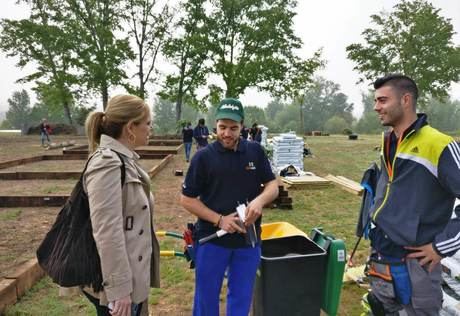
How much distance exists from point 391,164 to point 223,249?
1.33m

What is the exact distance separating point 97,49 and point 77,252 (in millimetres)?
29560

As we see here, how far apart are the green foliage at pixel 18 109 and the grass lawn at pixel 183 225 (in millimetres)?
72319

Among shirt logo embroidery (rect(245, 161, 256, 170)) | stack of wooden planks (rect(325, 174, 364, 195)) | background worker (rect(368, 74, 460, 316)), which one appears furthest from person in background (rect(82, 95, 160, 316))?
stack of wooden planks (rect(325, 174, 364, 195))

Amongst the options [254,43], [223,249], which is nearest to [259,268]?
[223,249]

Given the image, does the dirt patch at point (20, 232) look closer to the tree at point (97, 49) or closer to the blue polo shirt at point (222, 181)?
the blue polo shirt at point (222, 181)

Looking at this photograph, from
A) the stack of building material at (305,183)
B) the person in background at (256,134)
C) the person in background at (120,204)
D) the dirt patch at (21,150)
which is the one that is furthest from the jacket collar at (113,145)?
the dirt patch at (21,150)

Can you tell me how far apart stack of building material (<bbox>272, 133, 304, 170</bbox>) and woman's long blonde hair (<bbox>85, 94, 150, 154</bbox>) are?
33.1 feet

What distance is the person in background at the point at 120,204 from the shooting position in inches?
64.6

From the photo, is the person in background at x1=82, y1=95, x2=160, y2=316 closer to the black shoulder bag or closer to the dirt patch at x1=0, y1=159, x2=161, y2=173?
the black shoulder bag

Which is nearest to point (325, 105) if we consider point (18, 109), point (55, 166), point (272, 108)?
point (272, 108)

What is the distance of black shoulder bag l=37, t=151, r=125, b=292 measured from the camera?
1700mm

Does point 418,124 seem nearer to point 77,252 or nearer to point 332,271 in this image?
point 332,271

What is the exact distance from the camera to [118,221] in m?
1.66

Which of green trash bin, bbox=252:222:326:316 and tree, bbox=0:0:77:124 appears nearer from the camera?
green trash bin, bbox=252:222:326:316
